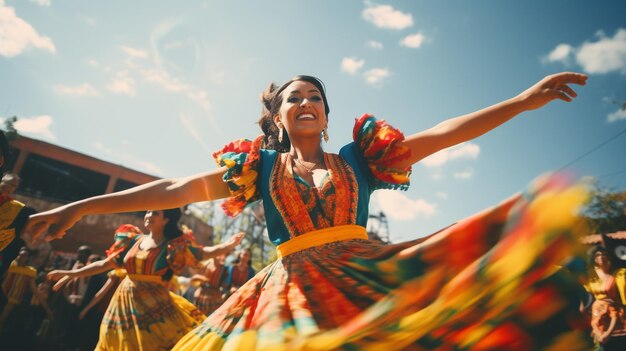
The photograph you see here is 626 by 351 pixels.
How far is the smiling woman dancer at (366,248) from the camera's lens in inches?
38.4

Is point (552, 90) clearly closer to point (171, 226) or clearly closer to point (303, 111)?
point (303, 111)

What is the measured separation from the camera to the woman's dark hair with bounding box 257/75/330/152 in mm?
2527

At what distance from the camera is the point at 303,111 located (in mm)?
2328

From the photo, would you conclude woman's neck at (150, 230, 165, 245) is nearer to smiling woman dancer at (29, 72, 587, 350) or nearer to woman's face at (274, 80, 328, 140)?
smiling woman dancer at (29, 72, 587, 350)

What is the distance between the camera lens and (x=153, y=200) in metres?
1.90

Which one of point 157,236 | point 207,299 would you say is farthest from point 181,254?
point 207,299

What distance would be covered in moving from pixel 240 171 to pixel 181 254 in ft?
9.99

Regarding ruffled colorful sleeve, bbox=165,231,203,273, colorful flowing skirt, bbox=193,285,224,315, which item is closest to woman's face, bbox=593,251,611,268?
ruffled colorful sleeve, bbox=165,231,203,273

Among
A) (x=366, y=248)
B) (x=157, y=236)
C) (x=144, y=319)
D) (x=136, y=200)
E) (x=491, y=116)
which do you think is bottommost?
(x=144, y=319)

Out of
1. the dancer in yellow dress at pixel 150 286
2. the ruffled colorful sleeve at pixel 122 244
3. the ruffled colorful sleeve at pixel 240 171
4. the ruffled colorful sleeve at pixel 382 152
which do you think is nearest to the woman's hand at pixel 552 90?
the ruffled colorful sleeve at pixel 382 152

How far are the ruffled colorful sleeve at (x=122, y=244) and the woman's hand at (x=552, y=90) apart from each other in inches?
183

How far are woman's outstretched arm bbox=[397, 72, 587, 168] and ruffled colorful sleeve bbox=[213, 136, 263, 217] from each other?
0.86 m

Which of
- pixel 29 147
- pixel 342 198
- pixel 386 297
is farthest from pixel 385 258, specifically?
pixel 29 147

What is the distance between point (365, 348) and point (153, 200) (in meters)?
1.37
